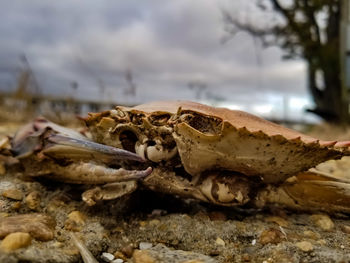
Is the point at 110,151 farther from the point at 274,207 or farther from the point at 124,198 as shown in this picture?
the point at 274,207

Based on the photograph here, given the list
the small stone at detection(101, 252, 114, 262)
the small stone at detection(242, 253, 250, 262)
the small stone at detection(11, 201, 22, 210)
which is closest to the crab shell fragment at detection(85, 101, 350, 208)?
the small stone at detection(242, 253, 250, 262)

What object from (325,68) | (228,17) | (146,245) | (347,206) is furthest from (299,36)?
(146,245)

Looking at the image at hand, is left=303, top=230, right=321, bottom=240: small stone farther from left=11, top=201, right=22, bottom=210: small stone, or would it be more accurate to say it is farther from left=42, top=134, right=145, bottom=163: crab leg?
left=11, top=201, right=22, bottom=210: small stone

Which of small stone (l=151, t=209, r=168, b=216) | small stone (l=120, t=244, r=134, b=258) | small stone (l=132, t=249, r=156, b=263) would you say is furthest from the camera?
small stone (l=151, t=209, r=168, b=216)

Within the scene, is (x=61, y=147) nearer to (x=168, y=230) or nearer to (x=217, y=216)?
(x=168, y=230)

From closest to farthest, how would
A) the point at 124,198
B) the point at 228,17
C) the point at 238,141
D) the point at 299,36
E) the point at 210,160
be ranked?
1. the point at 238,141
2. the point at 210,160
3. the point at 124,198
4. the point at 299,36
5. the point at 228,17

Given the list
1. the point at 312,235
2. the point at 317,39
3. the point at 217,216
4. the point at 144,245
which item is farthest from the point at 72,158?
the point at 317,39
